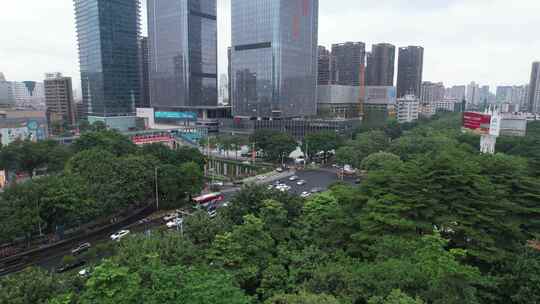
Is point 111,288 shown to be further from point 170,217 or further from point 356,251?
point 170,217

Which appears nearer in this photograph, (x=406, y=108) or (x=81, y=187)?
(x=81, y=187)

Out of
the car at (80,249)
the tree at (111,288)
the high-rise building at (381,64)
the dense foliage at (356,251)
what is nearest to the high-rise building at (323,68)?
the high-rise building at (381,64)

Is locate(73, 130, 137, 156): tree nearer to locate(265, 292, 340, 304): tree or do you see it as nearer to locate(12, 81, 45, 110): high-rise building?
locate(265, 292, 340, 304): tree

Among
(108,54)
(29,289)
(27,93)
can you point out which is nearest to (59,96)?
(108,54)

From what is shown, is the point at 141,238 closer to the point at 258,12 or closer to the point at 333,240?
→ the point at 333,240

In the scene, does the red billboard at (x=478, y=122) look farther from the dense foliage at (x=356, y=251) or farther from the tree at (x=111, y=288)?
the tree at (x=111, y=288)

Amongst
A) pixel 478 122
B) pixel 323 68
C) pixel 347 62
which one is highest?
pixel 347 62
